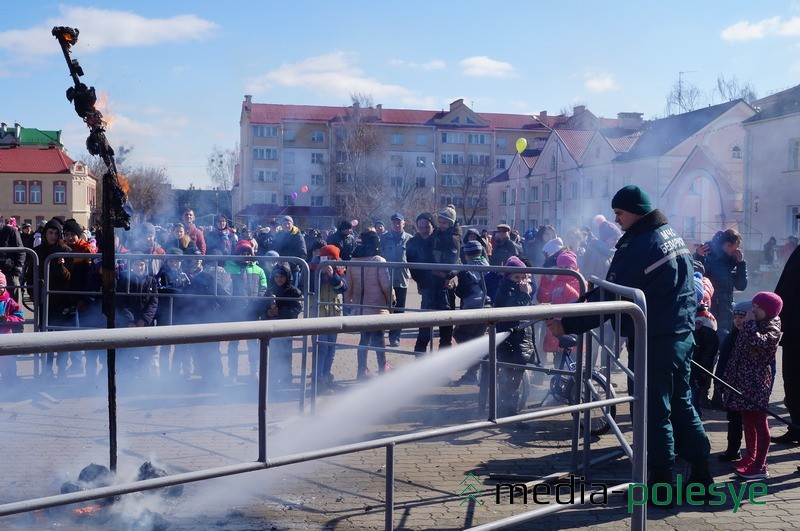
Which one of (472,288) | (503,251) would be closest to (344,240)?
(503,251)

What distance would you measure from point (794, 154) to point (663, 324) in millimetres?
34903

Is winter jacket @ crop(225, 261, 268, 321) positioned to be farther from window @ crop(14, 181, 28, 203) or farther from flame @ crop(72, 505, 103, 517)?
window @ crop(14, 181, 28, 203)

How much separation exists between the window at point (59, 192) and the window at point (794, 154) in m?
63.2

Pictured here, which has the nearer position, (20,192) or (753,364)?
(753,364)

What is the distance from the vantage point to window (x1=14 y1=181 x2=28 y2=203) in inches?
2933

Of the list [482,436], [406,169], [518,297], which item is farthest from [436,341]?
[406,169]

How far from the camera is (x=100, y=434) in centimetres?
687

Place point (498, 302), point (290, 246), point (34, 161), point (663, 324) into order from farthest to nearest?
point (34, 161) → point (290, 246) → point (498, 302) → point (663, 324)

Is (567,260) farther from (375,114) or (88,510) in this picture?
(375,114)

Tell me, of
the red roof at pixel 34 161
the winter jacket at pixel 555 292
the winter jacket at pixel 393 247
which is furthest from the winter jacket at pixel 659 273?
the red roof at pixel 34 161

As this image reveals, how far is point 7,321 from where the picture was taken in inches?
334

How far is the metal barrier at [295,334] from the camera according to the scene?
216 centimetres

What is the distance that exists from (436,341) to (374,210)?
4056 centimetres

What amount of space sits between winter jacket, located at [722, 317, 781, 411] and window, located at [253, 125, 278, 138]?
7144 cm
